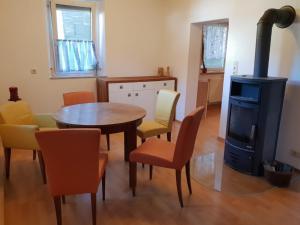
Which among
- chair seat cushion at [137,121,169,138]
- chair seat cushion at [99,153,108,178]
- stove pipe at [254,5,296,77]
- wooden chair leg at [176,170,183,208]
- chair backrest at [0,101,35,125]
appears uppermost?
stove pipe at [254,5,296,77]

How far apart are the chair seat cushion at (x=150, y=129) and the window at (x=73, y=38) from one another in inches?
83.5

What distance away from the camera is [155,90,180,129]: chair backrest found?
2951 mm

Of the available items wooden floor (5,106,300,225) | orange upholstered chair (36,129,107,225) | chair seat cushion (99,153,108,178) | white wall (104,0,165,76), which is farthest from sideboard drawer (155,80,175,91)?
orange upholstered chair (36,129,107,225)

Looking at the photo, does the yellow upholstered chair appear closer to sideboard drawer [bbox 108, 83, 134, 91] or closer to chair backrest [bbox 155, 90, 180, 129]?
chair backrest [bbox 155, 90, 180, 129]

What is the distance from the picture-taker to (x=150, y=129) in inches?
113

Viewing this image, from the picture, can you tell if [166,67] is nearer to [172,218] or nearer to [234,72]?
[234,72]

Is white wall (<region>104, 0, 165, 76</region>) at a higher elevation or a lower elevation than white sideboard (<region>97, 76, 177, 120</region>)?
higher

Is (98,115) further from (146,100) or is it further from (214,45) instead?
(214,45)

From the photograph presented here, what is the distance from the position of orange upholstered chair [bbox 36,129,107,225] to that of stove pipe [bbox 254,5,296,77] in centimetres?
204

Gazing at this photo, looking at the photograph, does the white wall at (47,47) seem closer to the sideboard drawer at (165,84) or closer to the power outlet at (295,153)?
the sideboard drawer at (165,84)

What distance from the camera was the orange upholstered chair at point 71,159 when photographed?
5.15ft

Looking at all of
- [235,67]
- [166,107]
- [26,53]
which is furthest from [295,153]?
[26,53]

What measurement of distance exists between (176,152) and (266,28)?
1.72 meters

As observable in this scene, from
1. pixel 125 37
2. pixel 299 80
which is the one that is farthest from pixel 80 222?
pixel 125 37
